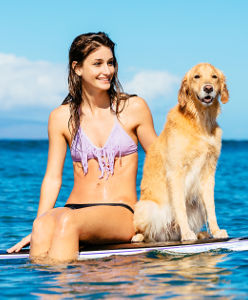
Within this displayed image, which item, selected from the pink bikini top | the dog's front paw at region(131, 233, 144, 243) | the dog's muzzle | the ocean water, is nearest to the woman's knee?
the ocean water

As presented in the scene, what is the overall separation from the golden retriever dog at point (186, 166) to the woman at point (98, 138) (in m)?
0.19

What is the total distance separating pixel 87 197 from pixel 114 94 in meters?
1.03

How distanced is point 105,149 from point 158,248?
0.98 meters

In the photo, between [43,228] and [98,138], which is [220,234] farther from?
[43,228]

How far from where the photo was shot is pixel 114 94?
16.3 feet

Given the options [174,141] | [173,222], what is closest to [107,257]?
[173,222]

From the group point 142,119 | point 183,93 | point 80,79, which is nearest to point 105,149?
point 142,119

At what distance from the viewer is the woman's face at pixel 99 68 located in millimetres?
4641

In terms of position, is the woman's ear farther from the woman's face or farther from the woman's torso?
the woman's torso

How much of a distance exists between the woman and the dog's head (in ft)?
1.34

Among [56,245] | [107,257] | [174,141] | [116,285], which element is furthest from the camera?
[174,141]

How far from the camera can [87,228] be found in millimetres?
4270

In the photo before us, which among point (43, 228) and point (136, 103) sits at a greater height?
point (136, 103)

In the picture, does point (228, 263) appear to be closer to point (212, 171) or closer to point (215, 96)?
point (212, 171)
